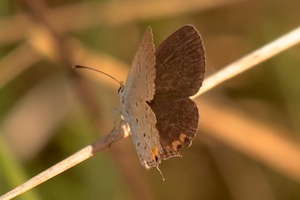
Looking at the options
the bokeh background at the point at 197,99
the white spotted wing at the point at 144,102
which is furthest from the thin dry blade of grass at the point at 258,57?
the bokeh background at the point at 197,99

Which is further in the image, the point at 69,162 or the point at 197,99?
the point at 197,99

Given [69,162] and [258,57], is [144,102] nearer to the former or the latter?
[69,162]

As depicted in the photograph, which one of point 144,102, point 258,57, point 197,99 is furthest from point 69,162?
point 197,99

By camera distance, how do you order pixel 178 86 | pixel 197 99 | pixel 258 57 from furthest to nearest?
1. pixel 197 99
2. pixel 258 57
3. pixel 178 86

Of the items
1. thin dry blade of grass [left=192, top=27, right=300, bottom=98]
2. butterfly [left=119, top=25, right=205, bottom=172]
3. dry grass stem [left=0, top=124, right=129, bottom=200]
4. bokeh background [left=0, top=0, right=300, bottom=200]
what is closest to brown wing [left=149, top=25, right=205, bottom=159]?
butterfly [left=119, top=25, right=205, bottom=172]

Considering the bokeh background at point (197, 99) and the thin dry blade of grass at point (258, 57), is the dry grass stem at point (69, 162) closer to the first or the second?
the thin dry blade of grass at point (258, 57)

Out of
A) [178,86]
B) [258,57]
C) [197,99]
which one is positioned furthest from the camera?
[197,99]
